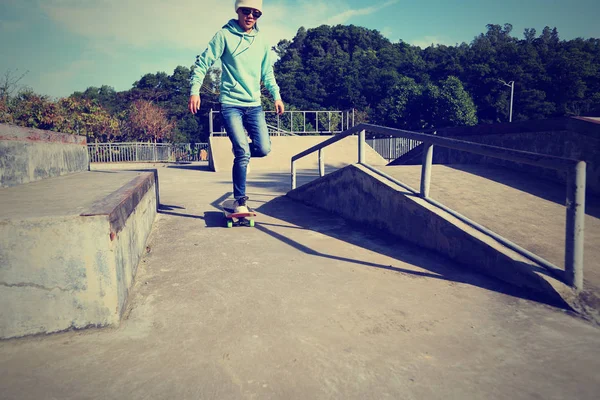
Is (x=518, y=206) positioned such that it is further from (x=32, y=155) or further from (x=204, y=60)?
(x=32, y=155)

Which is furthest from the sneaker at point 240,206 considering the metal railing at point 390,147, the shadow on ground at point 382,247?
the metal railing at point 390,147

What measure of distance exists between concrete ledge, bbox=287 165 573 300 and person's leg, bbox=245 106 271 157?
113 centimetres

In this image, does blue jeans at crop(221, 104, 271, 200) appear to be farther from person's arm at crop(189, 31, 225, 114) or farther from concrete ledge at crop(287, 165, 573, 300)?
concrete ledge at crop(287, 165, 573, 300)

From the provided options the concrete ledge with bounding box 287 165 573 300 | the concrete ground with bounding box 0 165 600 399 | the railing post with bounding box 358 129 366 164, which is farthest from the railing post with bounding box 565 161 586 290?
the railing post with bounding box 358 129 366 164

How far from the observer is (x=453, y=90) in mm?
45938

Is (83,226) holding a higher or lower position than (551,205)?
higher

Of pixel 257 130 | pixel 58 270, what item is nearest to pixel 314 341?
pixel 58 270

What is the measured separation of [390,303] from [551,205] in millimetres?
2669

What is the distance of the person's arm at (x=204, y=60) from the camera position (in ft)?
13.0

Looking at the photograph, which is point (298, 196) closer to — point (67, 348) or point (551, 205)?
point (551, 205)

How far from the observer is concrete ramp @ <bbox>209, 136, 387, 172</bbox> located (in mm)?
17938

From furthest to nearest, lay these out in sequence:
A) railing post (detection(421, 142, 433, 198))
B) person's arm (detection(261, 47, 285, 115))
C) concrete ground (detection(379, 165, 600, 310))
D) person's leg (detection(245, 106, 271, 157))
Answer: person's arm (detection(261, 47, 285, 115)), person's leg (detection(245, 106, 271, 157)), railing post (detection(421, 142, 433, 198)), concrete ground (detection(379, 165, 600, 310))

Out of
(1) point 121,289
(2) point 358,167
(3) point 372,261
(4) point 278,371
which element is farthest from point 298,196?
(4) point 278,371

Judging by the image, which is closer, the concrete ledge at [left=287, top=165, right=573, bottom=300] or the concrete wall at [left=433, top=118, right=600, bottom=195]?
the concrete ledge at [left=287, top=165, right=573, bottom=300]
